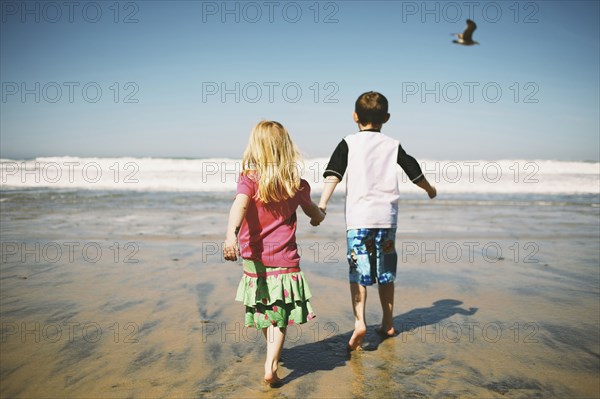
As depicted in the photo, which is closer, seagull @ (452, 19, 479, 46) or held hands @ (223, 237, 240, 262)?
held hands @ (223, 237, 240, 262)

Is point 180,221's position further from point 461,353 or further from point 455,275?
point 461,353

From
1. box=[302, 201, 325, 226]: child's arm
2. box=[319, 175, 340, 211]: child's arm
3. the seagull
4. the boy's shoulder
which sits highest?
the seagull

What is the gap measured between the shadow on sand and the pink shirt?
27.2 inches

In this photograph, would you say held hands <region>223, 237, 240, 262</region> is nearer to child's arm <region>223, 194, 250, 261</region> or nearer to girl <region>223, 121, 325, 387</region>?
child's arm <region>223, 194, 250, 261</region>

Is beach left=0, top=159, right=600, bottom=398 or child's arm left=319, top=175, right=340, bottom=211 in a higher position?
child's arm left=319, top=175, right=340, bottom=211

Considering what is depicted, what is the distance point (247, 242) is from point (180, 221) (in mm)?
6336

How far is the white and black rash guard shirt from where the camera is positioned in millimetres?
2893

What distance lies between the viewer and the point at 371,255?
291cm

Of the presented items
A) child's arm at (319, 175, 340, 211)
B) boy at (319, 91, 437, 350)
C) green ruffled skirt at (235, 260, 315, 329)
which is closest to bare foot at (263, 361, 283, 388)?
green ruffled skirt at (235, 260, 315, 329)

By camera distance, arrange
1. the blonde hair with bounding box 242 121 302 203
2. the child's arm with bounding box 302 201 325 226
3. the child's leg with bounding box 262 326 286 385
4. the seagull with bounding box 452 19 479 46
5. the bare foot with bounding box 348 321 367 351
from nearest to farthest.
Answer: the child's leg with bounding box 262 326 286 385 → the blonde hair with bounding box 242 121 302 203 → the child's arm with bounding box 302 201 325 226 → the bare foot with bounding box 348 321 367 351 → the seagull with bounding box 452 19 479 46

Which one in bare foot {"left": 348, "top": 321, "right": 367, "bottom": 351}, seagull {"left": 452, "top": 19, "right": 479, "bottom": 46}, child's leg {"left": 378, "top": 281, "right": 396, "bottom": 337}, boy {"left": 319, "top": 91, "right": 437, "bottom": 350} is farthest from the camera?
seagull {"left": 452, "top": 19, "right": 479, "bottom": 46}

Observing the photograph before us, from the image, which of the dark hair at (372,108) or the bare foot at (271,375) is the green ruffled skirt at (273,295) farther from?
the dark hair at (372,108)

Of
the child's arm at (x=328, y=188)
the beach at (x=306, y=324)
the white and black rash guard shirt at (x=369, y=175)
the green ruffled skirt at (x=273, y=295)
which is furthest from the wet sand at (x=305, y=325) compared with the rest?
the child's arm at (x=328, y=188)

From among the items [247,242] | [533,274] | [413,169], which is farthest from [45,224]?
[533,274]
